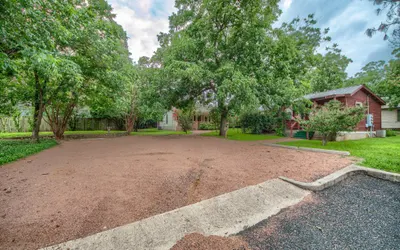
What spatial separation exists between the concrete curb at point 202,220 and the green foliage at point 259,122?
1203 centimetres

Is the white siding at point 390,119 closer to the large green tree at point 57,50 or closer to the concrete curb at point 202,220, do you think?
the concrete curb at point 202,220

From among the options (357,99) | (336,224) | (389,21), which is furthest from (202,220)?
(357,99)

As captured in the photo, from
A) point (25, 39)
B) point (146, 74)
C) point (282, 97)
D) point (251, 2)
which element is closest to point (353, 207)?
point (25, 39)

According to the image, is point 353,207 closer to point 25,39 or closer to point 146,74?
point 25,39

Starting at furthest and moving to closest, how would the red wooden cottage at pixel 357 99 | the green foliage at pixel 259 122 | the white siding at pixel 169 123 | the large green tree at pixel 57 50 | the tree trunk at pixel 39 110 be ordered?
1. the white siding at pixel 169 123
2. the green foliage at pixel 259 122
3. the red wooden cottage at pixel 357 99
4. the tree trunk at pixel 39 110
5. the large green tree at pixel 57 50

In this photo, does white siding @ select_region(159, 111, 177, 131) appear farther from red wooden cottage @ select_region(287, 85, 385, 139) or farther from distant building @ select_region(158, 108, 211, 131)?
red wooden cottage @ select_region(287, 85, 385, 139)

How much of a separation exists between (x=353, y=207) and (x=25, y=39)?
24.1 feet

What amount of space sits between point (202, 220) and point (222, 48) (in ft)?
35.9

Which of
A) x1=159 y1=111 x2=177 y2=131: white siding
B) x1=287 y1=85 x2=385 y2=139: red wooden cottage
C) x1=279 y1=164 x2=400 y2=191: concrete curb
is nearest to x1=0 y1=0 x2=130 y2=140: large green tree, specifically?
x1=279 y1=164 x2=400 y2=191: concrete curb

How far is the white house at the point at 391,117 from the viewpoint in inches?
687

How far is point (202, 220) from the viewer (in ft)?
6.86

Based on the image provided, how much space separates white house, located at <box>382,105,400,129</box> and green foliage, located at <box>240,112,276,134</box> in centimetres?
1361

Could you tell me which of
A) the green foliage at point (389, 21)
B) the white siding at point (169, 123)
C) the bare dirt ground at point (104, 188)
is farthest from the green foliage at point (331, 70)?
the bare dirt ground at point (104, 188)

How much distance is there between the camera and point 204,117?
24.4m
